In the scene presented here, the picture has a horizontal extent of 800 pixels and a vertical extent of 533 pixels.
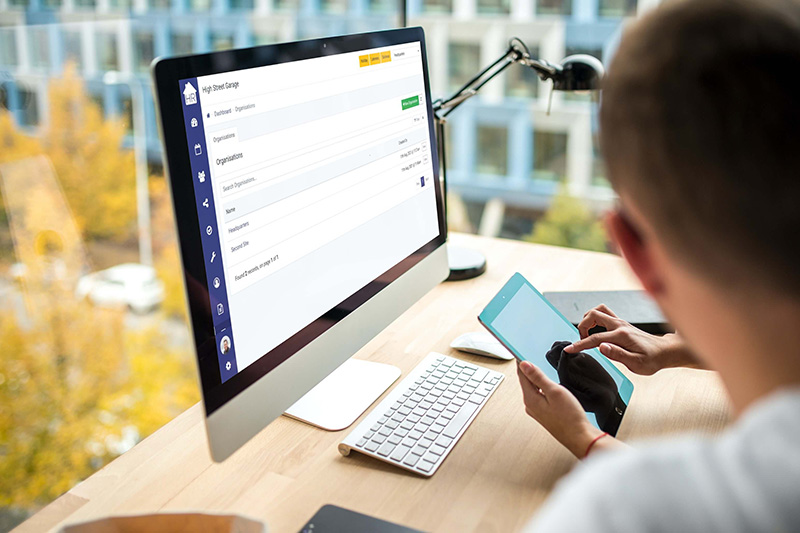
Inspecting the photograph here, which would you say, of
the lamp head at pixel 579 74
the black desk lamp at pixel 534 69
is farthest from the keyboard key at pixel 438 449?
the lamp head at pixel 579 74

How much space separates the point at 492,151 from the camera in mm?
4930

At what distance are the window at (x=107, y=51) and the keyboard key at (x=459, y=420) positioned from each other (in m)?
2.76

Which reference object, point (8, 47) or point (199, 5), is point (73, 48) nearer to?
point (8, 47)

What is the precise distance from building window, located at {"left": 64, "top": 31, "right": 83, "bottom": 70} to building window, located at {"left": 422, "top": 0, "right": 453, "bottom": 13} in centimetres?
242

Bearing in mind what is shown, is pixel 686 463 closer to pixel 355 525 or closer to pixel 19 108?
pixel 355 525

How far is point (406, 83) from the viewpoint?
1029 millimetres

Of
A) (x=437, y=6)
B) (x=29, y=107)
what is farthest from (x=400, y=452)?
(x=437, y=6)

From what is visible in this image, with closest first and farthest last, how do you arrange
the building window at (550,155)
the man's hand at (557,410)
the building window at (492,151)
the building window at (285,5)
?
the man's hand at (557,410) → the building window at (285,5) → the building window at (550,155) → the building window at (492,151)

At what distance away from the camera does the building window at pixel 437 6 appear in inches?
176

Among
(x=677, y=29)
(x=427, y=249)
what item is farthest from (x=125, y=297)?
(x=677, y=29)

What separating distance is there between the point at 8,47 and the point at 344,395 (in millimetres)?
2106

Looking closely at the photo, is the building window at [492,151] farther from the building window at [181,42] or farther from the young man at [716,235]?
the young man at [716,235]

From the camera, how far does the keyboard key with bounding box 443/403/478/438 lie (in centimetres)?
86

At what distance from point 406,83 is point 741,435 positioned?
778 mm
